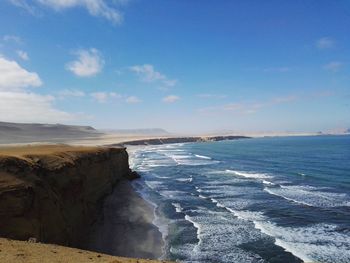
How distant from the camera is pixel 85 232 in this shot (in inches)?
1065

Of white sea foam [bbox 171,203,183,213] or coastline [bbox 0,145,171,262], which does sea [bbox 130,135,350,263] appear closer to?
white sea foam [bbox 171,203,183,213]

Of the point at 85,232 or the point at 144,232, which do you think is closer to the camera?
the point at 85,232

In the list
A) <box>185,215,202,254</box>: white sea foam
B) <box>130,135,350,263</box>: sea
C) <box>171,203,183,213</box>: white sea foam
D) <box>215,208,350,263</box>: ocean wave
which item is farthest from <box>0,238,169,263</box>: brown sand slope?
<box>171,203,183,213</box>: white sea foam

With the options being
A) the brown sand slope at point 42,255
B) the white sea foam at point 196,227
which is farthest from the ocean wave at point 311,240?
the brown sand slope at point 42,255

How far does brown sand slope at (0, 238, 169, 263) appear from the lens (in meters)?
13.3

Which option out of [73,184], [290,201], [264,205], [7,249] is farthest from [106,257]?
[290,201]

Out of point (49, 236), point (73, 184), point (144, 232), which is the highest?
point (73, 184)

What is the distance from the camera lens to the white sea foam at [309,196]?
37.1 meters

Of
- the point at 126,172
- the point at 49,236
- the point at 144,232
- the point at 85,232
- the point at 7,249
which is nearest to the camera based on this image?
the point at 7,249

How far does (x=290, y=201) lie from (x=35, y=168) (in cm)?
2567

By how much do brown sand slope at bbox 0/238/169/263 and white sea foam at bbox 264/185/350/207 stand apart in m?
27.2

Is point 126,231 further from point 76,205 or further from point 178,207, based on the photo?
point 178,207

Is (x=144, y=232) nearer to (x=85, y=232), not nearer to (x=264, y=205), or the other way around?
(x=85, y=232)

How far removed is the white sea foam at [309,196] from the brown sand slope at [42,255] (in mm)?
27206
